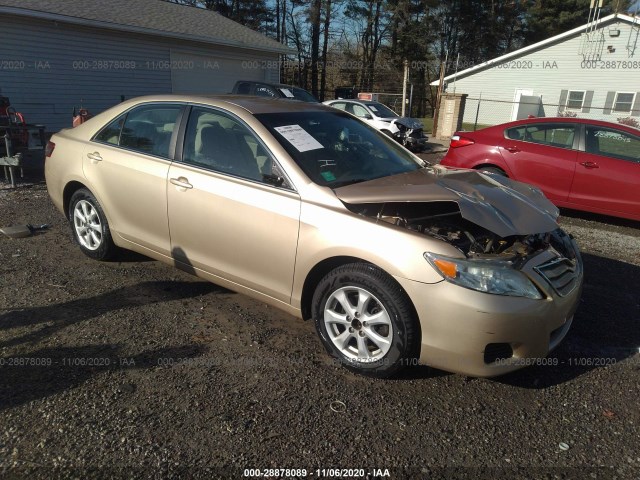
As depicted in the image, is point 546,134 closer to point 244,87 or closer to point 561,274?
point 561,274

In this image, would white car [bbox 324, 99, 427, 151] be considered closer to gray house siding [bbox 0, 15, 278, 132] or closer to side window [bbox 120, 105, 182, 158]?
gray house siding [bbox 0, 15, 278, 132]

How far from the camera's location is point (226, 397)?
277 centimetres

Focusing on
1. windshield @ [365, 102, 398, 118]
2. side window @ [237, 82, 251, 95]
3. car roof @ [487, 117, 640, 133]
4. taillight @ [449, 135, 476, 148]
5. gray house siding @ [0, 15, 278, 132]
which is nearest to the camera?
car roof @ [487, 117, 640, 133]

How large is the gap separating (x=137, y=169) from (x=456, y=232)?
259 centimetres

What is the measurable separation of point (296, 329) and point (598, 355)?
213cm

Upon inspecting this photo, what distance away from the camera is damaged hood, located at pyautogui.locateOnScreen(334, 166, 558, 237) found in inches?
112

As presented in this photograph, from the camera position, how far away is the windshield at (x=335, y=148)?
3332mm

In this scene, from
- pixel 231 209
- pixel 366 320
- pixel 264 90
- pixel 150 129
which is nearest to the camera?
pixel 366 320

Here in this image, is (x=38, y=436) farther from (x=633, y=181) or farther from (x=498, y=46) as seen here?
(x=498, y=46)

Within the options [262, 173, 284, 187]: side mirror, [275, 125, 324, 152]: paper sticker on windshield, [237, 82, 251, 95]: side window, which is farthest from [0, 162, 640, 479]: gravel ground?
[237, 82, 251, 95]: side window

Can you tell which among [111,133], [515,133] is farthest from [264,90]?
[111,133]

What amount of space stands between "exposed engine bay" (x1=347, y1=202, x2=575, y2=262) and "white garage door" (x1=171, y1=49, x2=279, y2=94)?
15850mm

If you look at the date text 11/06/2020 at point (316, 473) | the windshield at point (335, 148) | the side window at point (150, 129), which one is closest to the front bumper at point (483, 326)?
the date text 11/06/2020 at point (316, 473)

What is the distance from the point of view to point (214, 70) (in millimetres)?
18422
